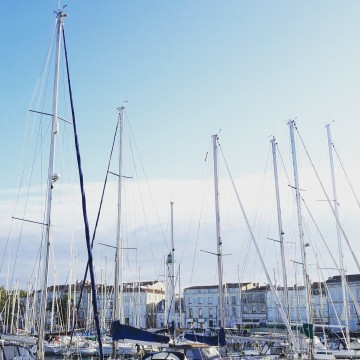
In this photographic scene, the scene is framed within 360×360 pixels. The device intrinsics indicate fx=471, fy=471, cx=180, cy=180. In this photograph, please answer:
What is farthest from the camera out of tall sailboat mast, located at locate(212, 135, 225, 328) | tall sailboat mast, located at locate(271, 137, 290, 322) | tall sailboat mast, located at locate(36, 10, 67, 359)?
tall sailboat mast, located at locate(271, 137, 290, 322)

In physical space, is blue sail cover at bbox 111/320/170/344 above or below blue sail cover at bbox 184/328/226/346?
above

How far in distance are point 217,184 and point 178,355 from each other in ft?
36.1

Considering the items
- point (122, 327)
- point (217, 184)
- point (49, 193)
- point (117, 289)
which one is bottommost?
point (122, 327)

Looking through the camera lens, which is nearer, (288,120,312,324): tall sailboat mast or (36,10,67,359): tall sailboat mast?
(36,10,67,359): tall sailboat mast

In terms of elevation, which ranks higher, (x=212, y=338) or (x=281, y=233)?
(x=281, y=233)

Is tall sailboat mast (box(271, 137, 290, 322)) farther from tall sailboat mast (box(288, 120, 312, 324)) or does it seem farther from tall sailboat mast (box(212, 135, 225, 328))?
tall sailboat mast (box(212, 135, 225, 328))

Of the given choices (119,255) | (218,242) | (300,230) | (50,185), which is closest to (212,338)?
(218,242)

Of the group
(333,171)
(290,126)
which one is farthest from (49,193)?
(333,171)

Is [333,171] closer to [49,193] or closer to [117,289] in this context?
[117,289]

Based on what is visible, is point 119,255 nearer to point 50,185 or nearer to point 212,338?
point 212,338

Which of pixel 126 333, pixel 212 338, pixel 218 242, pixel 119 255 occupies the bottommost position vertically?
pixel 212 338

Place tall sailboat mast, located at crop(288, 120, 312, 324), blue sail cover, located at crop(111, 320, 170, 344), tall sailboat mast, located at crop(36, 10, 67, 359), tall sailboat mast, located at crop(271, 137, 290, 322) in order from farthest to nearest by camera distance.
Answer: tall sailboat mast, located at crop(271, 137, 290, 322) < tall sailboat mast, located at crop(288, 120, 312, 324) < blue sail cover, located at crop(111, 320, 170, 344) < tall sailboat mast, located at crop(36, 10, 67, 359)

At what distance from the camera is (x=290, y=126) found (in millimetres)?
31391

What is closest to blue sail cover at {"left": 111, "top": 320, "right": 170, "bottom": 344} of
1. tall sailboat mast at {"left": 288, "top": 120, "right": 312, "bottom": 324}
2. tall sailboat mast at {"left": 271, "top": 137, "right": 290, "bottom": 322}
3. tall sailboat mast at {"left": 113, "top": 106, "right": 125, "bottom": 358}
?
tall sailboat mast at {"left": 113, "top": 106, "right": 125, "bottom": 358}
